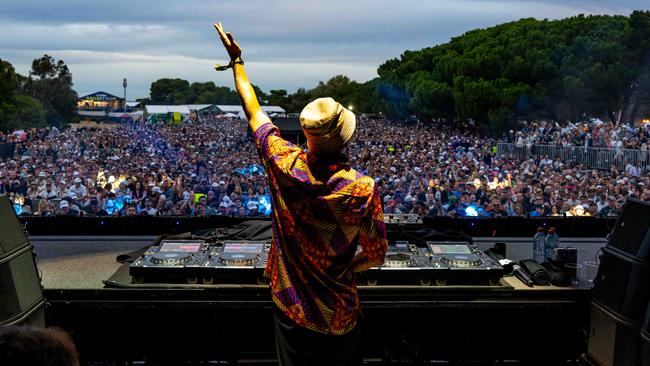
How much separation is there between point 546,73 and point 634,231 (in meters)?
34.9

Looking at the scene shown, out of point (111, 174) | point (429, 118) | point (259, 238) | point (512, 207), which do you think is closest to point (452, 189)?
point (512, 207)

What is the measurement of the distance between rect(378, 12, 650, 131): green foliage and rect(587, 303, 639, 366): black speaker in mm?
30218

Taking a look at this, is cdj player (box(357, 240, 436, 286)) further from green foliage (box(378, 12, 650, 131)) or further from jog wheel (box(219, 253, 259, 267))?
green foliage (box(378, 12, 650, 131))

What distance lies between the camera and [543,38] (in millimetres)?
38969

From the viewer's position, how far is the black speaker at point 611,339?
3.48m

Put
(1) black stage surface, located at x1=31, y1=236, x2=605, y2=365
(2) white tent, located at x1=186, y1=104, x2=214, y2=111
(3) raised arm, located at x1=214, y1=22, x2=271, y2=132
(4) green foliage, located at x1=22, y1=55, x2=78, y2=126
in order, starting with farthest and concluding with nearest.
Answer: (2) white tent, located at x1=186, y1=104, x2=214, y2=111
(4) green foliage, located at x1=22, y1=55, x2=78, y2=126
(1) black stage surface, located at x1=31, y1=236, x2=605, y2=365
(3) raised arm, located at x1=214, y1=22, x2=271, y2=132

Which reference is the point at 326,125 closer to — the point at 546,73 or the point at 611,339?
the point at 611,339

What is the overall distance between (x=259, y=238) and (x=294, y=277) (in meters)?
2.02

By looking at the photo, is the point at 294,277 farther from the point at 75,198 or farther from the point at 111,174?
the point at 111,174

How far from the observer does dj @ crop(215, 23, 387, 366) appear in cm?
250

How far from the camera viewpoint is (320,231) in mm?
2514

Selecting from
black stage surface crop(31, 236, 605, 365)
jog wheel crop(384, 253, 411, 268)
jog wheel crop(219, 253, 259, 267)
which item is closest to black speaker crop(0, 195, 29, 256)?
black stage surface crop(31, 236, 605, 365)

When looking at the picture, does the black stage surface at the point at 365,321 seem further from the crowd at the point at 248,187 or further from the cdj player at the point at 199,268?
the crowd at the point at 248,187

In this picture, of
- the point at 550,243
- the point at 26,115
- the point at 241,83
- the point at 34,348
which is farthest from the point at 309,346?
the point at 26,115
